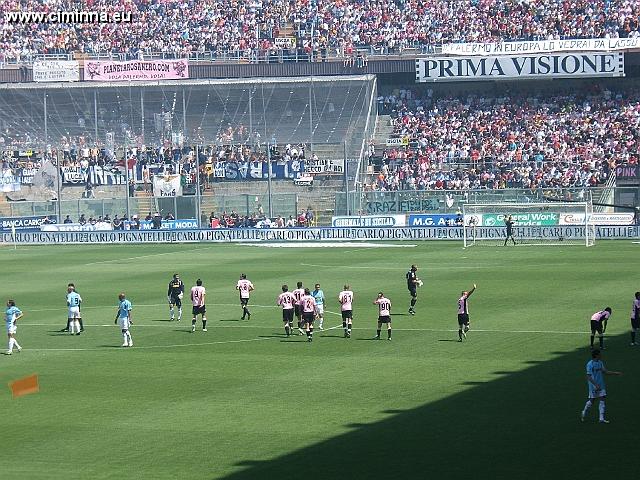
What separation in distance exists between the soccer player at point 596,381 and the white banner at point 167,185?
60.2 m

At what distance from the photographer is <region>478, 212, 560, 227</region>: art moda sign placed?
2854 inches

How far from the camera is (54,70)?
91375 millimetres

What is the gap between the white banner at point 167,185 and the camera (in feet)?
271

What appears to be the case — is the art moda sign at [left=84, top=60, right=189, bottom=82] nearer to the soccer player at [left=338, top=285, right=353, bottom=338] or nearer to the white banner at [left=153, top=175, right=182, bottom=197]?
the white banner at [left=153, top=175, right=182, bottom=197]

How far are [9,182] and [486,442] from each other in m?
66.9

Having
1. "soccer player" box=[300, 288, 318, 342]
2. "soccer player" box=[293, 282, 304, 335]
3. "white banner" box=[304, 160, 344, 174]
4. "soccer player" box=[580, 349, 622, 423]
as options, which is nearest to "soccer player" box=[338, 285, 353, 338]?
"soccer player" box=[300, 288, 318, 342]

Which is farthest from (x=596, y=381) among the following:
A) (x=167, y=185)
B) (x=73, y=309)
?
(x=167, y=185)

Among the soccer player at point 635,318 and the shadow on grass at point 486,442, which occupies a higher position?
the soccer player at point 635,318

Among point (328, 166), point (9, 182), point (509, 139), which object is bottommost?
point (9, 182)

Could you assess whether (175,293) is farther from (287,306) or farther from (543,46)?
(543,46)

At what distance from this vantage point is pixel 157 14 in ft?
332

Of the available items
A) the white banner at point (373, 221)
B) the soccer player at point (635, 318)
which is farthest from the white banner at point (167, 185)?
the soccer player at point (635, 318)

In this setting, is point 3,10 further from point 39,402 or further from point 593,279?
point 39,402

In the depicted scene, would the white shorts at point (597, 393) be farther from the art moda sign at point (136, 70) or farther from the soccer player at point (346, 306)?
the art moda sign at point (136, 70)
